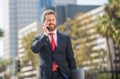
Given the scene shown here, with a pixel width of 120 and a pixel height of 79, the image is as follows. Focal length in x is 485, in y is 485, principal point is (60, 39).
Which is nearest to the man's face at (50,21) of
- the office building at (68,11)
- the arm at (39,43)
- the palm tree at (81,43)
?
the arm at (39,43)

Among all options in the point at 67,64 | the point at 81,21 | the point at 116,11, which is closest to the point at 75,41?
the point at 81,21

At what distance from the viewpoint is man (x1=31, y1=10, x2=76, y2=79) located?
4.81 m

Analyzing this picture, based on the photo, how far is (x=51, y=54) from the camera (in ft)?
16.1

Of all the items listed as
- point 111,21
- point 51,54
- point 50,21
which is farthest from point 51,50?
point 111,21

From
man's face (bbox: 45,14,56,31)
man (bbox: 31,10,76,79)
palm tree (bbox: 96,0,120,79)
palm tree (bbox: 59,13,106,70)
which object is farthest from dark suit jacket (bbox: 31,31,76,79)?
palm tree (bbox: 59,13,106,70)

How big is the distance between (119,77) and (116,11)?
32.8 feet

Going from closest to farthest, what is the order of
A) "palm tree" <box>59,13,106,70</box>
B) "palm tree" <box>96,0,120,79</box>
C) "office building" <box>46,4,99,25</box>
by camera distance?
"palm tree" <box>96,0,120,79</box>, "palm tree" <box>59,13,106,70</box>, "office building" <box>46,4,99,25</box>

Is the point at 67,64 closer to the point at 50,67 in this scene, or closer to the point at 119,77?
the point at 50,67

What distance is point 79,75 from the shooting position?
15.7ft

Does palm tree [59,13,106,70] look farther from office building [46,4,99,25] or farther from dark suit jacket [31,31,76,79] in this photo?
dark suit jacket [31,31,76,79]

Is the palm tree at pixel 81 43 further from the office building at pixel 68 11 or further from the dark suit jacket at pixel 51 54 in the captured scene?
the dark suit jacket at pixel 51 54

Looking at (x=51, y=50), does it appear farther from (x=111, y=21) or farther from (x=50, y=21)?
(x=111, y=21)

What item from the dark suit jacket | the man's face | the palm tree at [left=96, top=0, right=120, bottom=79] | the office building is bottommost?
the dark suit jacket

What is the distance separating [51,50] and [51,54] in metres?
0.04
